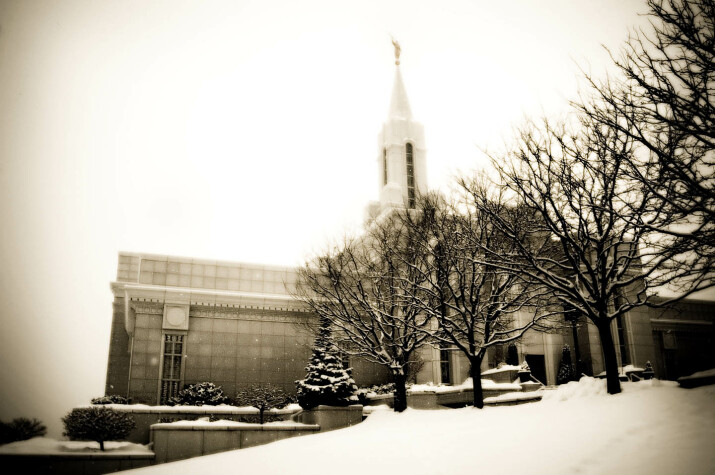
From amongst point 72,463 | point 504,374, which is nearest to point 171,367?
point 72,463

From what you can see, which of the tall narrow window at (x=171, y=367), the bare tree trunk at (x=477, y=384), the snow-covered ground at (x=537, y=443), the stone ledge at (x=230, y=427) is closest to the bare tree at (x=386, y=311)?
the bare tree trunk at (x=477, y=384)

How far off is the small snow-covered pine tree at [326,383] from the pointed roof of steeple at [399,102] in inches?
1262

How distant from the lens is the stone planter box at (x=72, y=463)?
16.5 metres

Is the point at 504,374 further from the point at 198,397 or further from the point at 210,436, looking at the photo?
the point at 198,397

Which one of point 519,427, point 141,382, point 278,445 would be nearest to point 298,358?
point 141,382

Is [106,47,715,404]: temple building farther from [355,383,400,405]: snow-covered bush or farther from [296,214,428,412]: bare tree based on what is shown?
[296,214,428,412]: bare tree

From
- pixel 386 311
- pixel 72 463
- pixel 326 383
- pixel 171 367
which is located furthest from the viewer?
pixel 171 367

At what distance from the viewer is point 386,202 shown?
4644cm

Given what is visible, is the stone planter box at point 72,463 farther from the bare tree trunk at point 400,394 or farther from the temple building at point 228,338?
the bare tree trunk at point 400,394

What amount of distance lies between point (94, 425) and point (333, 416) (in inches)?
325

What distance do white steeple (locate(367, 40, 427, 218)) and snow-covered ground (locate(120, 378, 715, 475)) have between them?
3239 cm

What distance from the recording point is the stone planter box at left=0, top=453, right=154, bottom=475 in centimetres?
1652

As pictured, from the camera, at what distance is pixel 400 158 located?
47.8 m

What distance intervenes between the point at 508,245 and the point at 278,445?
32.2ft
